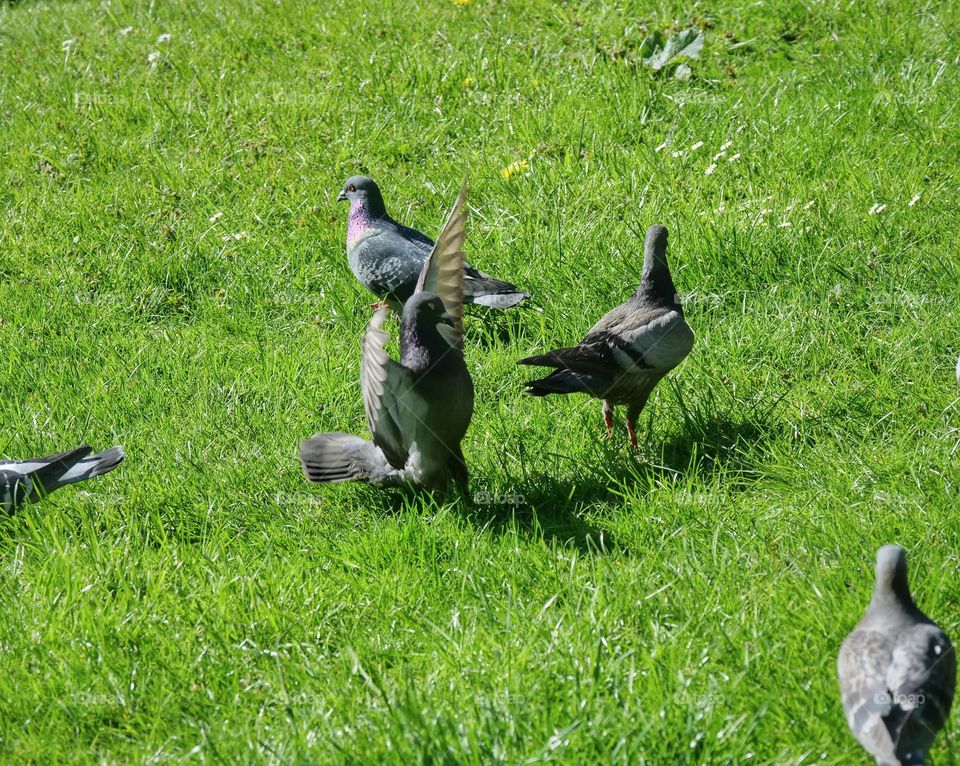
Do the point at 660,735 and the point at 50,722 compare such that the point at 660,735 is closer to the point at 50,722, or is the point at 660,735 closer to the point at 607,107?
the point at 50,722

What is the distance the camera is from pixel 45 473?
4438 millimetres

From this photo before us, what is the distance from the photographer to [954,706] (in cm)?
288

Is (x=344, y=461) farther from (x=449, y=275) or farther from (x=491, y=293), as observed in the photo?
(x=491, y=293)

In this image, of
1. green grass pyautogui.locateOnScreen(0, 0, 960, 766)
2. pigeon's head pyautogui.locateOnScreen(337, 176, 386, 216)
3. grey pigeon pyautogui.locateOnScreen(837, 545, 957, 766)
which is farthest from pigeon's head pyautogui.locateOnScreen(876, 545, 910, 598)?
pigeon's head pyautogui.locateOnScreen(337, 176, 386, 216)

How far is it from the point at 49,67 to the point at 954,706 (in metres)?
7.85

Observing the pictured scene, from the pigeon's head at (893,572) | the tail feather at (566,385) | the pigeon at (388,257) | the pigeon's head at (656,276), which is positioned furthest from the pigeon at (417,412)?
the pigeon's head at (893,572)

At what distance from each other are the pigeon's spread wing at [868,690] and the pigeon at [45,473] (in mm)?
2910

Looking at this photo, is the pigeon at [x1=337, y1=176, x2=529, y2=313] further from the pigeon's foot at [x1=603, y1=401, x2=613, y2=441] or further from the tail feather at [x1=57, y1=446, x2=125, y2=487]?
the tail feather at [x1=57, y1=446, x2=125, y2=487]

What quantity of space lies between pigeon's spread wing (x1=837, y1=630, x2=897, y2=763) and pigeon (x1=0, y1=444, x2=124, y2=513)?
2910mm

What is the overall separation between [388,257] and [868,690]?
3.70 meters

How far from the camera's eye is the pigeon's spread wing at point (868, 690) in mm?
2529

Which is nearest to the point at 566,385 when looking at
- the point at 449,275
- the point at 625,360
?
the point at 625,360

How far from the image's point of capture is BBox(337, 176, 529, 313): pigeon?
17.9 feet

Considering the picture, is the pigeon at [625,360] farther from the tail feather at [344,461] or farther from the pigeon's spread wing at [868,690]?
the pigeon's spread wing at [868,690]
